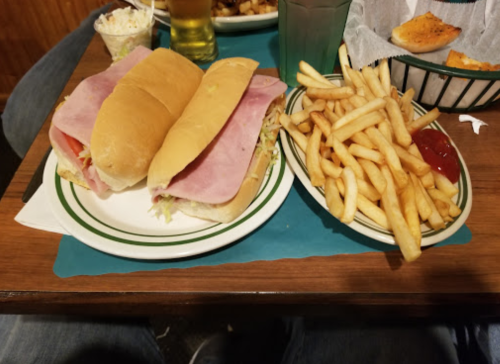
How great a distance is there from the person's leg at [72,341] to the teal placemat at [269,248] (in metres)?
0.46

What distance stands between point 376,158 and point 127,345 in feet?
4.17

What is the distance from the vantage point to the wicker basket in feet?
4.67

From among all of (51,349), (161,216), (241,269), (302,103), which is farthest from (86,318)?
(302,103)

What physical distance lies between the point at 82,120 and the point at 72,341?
915 millimetres

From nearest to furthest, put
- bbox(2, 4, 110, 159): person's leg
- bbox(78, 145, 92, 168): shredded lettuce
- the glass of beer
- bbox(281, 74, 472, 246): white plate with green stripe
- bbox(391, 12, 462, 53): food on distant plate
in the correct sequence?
1. bbox(281, 74, 472, 246): white plate with green stripe
2. bbox(78, 145, 92, 168): shredded lettuce
3. bbox(391, 12, 462, 53): food on distant plate
4. the glass of beer
5. bbox(2, 4, 110, 159): person's leg

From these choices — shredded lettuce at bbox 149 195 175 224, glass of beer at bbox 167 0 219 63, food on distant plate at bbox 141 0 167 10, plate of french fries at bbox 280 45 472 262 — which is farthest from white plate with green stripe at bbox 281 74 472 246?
food on distant plate at bbox 141 0 167 10

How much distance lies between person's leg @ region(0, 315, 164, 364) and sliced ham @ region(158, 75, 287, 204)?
700 mm

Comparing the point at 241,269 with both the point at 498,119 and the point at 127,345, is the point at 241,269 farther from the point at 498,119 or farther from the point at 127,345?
the point at 498,119

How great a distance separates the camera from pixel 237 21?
2.17 m

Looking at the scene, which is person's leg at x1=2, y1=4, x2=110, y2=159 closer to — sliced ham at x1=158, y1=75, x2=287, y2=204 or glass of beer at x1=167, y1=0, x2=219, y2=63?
glass of beer at x1=167, y1=0, x2=219, y2=63

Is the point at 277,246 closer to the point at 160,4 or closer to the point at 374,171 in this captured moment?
the point at 374,171

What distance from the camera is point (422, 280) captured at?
1.10m

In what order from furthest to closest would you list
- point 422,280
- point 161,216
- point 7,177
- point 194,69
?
point 7,177 < point 194,69 < point 161,216 < point 422,280

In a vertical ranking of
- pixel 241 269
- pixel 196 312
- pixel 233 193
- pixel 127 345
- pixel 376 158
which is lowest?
pixel 127 345
